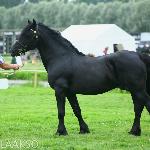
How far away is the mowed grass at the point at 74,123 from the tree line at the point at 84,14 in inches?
2456

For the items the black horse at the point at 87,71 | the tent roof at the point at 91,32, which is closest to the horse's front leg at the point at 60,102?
the black horse at the point at 87,71

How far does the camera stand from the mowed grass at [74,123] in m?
10.1

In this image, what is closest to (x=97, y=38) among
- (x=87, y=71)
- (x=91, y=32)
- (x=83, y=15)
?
(x=91, y=32)

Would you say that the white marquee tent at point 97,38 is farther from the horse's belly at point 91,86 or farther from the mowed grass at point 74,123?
the horse's belly at point 91,86

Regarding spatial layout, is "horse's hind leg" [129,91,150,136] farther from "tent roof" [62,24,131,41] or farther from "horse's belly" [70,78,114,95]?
"tent roof" [62,24,131,41]

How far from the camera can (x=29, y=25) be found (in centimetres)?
1125

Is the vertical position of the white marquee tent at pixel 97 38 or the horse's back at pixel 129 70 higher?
the horse's back at pixel 129 70

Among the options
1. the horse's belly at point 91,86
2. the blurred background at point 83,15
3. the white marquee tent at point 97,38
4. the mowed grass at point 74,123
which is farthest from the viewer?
the blurred background at point 83,15

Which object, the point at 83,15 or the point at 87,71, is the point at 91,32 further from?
the point at 83,15

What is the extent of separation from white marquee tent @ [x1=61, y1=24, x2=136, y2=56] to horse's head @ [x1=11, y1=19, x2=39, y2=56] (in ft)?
116

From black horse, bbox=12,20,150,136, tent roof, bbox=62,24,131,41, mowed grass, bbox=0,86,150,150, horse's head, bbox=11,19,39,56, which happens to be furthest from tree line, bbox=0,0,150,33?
horse's head, bbox=11,19,39,56

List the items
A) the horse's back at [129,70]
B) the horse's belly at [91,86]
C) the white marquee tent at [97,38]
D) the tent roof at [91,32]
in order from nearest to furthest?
the horse's back at [129,70] < the horse's belly at [91,86] < the white marquee tent at [97,38] < the tent roof at [91,32]

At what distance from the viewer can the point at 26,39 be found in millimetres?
11281

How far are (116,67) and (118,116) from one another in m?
4.13
